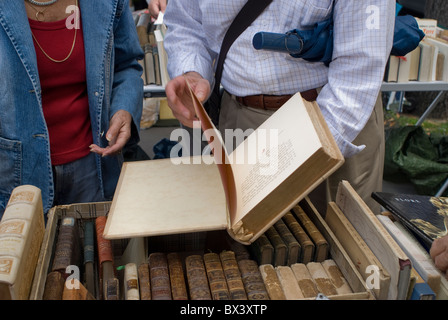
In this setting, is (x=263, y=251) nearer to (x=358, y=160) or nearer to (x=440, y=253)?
(x=440, y=253)

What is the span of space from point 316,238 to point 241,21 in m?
0.72

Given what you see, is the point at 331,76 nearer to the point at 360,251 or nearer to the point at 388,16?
the point at 388,16

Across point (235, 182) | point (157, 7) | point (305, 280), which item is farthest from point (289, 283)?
point (157, 7)

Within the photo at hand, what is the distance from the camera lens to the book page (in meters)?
0.88

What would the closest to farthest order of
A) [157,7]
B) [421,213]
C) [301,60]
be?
[421,213] < [301,60] < [157,7]

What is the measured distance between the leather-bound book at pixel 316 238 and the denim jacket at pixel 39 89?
82cm

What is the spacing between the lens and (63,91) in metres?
1.59

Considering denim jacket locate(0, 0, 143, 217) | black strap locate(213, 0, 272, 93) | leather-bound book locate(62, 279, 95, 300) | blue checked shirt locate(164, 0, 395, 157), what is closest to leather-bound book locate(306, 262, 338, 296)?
blue checked shirt locate(164, 0, 395, 157)

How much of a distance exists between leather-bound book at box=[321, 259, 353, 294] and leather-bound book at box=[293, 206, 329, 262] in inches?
0.7

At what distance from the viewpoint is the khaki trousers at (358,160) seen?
152 centimetres

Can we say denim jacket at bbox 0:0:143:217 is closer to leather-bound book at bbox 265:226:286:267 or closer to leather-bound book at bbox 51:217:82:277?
leather-bound book at bbox 51:217:82:277

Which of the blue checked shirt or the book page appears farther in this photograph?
the blue checked shirt

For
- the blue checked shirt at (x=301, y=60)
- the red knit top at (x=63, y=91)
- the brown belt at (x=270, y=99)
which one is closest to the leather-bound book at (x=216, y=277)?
the blue checked shirt at (x=301, y=60)

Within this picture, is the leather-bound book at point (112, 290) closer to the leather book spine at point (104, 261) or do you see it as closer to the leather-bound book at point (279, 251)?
the leather book spine at point (104, 261)
